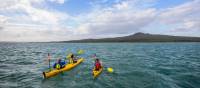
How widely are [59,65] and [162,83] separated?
14349mm

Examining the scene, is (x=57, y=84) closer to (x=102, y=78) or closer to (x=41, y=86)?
(x=41, y=86)

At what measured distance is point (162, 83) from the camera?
19812 mm

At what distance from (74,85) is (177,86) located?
10.7 metres

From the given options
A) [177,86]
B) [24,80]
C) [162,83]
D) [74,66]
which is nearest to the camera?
[177,86]

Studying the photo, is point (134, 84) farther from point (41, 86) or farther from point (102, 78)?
point (41, 86)

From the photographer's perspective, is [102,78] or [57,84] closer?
[57,84]

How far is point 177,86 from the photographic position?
18547 millimetres

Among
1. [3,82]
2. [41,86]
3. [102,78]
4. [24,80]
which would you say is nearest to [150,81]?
[102,78]

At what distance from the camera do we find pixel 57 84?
66.4ft

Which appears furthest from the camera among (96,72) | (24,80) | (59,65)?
(59,65)

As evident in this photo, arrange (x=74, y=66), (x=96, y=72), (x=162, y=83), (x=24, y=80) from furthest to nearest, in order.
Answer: (x=74, y=66)
(x=96, y=72)
(x=24, y=80)
(x=162, y=83)

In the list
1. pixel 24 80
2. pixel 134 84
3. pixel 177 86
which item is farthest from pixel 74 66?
pixel 177 86

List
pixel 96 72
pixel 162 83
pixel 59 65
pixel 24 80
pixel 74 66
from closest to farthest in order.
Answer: pixel 162 83, pixel 24 80, pixel 96 72, pixel 59 65, pixel 74 66

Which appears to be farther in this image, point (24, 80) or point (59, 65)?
point (59, 65)
